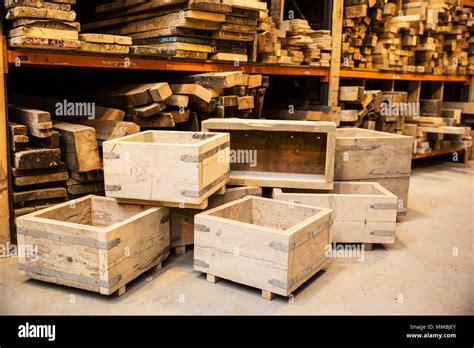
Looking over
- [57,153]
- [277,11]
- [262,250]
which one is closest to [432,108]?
[277,11]

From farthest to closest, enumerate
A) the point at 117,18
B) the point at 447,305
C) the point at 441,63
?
1. the point at 441,63
2. the point at 117,18
3. the point at 447,305

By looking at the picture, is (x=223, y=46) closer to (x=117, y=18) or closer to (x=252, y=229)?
(x=117, y=18)

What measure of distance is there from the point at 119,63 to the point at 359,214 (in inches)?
95.1

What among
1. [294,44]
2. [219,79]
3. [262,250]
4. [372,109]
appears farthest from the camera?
[372,109]

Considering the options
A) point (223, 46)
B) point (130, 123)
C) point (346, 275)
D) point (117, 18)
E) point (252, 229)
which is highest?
point (117, 18)

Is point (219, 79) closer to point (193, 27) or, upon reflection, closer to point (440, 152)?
point (193, 27)

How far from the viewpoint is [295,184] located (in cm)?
423

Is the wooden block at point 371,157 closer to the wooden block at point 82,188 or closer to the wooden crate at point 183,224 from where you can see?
the wooden crate at point 183,224

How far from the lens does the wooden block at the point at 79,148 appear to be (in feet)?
12.2

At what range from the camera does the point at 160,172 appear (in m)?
3.30

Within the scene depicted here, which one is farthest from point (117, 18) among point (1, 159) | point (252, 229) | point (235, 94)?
point (252, 229)

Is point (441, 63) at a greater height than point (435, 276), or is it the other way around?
point (441, 63)

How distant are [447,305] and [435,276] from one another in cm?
50

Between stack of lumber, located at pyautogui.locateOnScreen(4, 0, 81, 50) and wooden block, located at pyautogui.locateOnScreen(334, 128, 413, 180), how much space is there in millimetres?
2602
